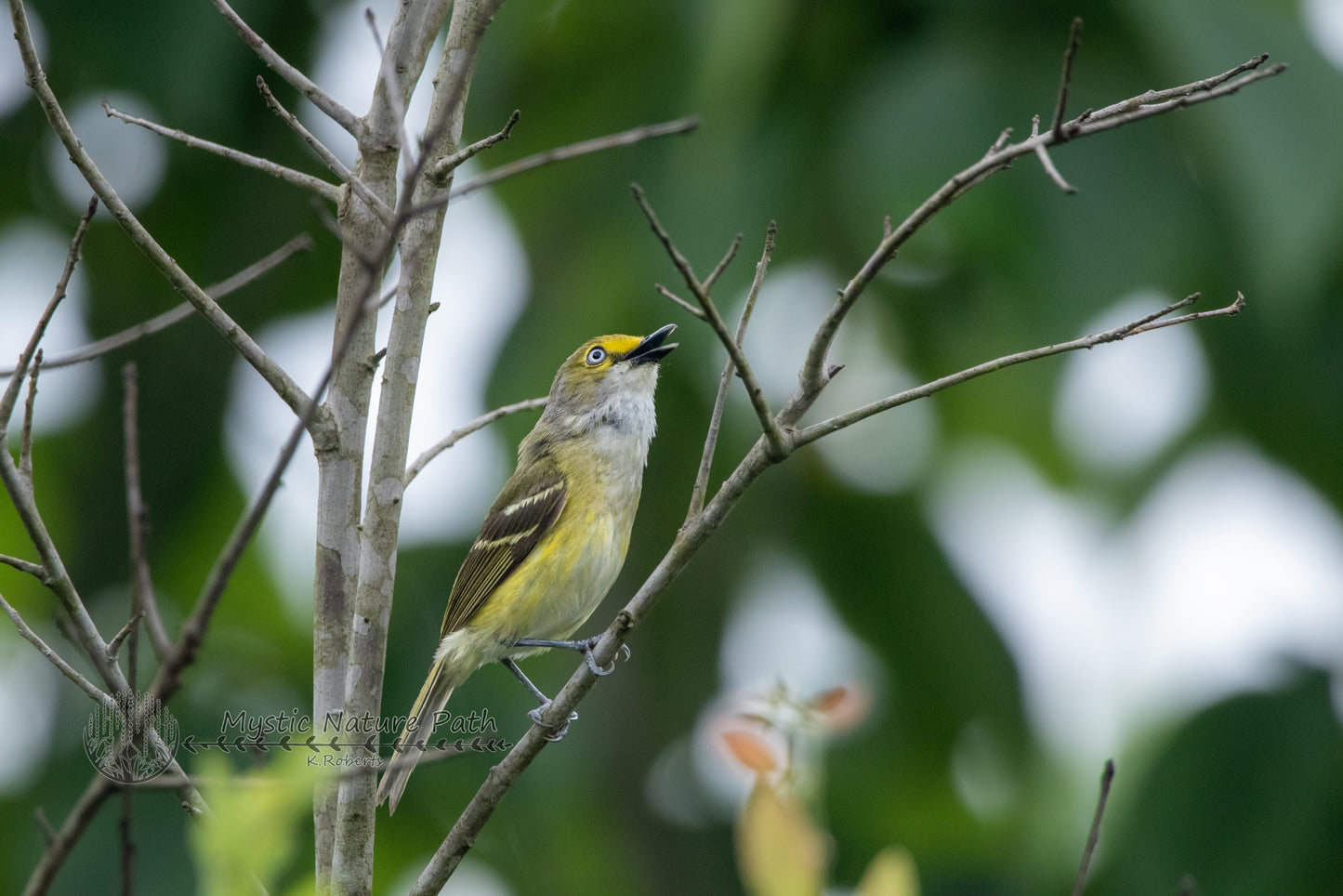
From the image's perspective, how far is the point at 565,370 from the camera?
7070 millimetres

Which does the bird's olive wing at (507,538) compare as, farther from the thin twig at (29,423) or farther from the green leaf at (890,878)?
the green leaf at (890,878)

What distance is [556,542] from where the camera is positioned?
5973 millimetres

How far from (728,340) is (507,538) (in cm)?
335

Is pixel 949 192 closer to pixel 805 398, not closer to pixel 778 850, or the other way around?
pixel 805 398

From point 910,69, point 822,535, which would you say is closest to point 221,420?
point 822,535

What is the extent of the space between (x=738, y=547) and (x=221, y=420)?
15.2 ft

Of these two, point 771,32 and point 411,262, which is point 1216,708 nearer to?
point 771,32

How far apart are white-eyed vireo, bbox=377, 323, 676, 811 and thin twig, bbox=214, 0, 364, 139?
2487mm

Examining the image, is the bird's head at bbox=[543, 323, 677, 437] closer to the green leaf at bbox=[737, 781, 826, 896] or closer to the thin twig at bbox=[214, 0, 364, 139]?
the thin twig at bbox=[214, 0, 364, 139]

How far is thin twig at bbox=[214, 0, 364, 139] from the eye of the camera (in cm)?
377

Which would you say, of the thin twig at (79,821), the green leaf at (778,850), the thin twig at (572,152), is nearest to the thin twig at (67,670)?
the thin twig at (79,821)

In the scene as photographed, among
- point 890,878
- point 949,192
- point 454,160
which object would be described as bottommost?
point 890,878

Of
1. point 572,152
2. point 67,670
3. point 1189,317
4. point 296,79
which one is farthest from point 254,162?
point 1189,317

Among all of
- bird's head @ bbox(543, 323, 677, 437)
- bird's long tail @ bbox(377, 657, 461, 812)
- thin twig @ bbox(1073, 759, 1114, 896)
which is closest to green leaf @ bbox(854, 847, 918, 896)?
thin twig @ bbox(1073, 759, 1114, 896)
